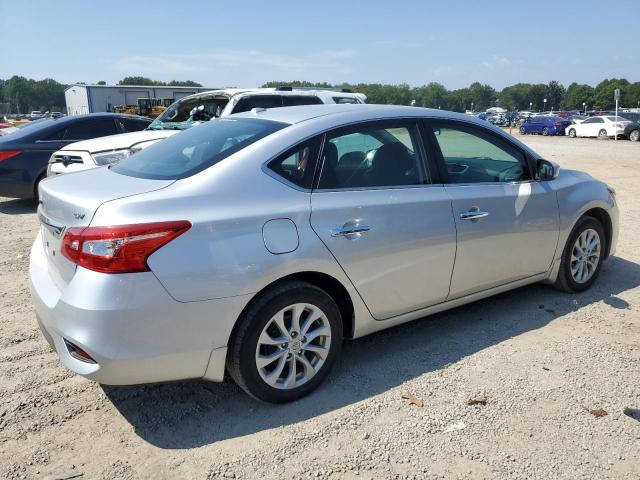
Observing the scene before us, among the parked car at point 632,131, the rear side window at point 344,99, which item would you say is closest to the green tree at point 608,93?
the parked car at point 632,131

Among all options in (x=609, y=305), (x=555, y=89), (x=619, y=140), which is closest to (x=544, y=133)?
(x=619, y=140)

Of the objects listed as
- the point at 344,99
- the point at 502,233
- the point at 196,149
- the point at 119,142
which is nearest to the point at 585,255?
the point at 502,233

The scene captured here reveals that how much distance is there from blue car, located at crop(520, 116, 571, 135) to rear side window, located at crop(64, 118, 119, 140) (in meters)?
33.7

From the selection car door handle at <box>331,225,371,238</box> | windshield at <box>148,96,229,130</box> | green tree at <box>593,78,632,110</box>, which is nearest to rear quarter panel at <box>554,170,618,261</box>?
car door handle at <box>331,225,371,238</box>

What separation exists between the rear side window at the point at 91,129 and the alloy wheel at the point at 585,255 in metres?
8.17

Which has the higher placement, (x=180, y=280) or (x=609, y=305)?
(x=180, y=280)

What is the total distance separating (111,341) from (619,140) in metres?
34.0

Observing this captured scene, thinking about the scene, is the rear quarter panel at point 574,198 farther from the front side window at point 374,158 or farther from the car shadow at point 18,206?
the car shadow at point 18,206

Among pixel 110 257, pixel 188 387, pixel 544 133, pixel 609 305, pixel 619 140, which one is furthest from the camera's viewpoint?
pixel 544 133

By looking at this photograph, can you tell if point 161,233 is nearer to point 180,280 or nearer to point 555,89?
point 180,280

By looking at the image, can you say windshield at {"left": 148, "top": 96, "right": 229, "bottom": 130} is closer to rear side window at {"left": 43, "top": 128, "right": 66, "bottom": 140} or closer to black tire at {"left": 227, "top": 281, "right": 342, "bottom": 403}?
rear side window at {"left": 43, "top": 128, "right": 66, "bottom": 140}

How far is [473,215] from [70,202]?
255 cm

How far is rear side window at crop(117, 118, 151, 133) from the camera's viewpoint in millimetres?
9969

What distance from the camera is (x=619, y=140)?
101 feet
